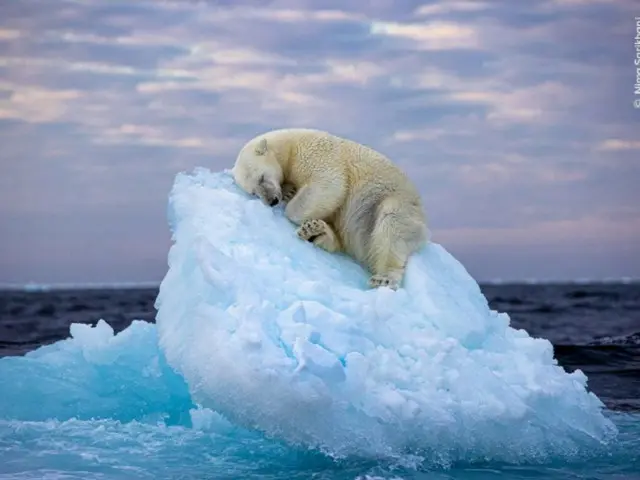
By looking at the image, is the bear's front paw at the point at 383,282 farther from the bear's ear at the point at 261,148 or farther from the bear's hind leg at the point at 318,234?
the bear's ear at the point at 261,148

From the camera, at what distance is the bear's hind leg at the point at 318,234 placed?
737cm

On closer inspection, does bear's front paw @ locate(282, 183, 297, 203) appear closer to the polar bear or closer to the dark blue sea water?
the polar bear

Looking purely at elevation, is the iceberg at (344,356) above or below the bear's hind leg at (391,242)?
below

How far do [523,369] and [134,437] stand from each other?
10.7 feet

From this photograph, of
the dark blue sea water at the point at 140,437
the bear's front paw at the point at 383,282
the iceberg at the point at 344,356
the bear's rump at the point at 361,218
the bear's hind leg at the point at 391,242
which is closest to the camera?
the iceberg at the point at 344,356

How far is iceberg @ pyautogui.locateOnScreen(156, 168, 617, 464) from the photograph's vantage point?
5961 mm

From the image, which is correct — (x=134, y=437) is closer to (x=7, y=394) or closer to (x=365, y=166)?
(x=7, y=394)

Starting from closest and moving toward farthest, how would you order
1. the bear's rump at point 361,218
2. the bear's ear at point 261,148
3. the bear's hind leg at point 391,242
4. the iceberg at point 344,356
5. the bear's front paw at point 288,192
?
the iceberg at point 344,356, the bear's hind leg at point 391,242, the bear's rump at point 361,218, the bear's ear at point 261,148, the bear's front paw at point 288,192

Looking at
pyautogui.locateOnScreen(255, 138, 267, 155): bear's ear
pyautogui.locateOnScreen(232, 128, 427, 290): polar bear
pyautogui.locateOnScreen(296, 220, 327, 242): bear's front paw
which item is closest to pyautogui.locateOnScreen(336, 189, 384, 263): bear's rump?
pyautogui.locateOnScreen(232, 128, 427, 290): polar bear

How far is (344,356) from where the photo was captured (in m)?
6.20

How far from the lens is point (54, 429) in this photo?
7.68m

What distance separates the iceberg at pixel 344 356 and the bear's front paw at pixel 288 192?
1.22 ft

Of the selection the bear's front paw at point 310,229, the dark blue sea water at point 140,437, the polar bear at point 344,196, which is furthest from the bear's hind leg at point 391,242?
the dark blue sea water at point 140,437

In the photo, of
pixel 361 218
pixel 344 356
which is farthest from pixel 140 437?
pixel 361 218
